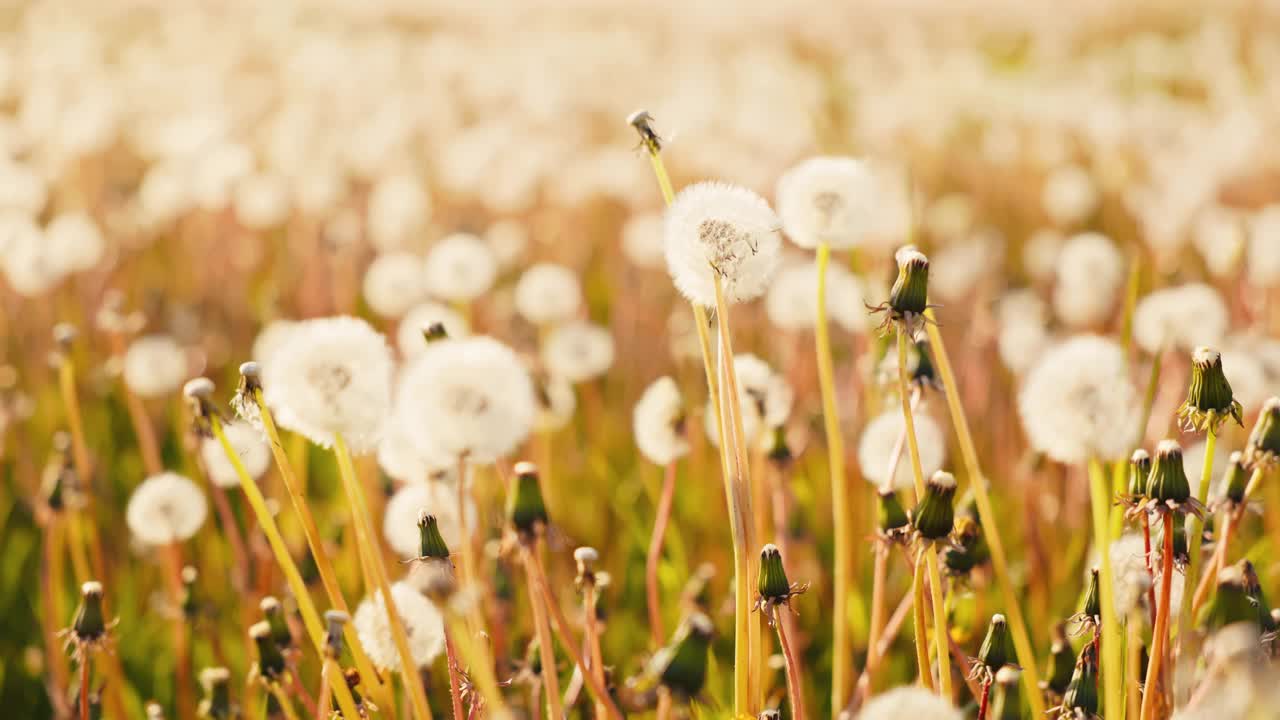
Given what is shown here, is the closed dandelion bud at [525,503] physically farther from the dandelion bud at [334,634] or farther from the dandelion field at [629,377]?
the dandelion bud at [334,634]

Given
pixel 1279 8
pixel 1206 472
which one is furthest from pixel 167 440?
pixel 1279 8

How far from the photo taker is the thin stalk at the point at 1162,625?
3.24 feet

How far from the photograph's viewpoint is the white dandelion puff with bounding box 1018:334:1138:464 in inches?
40.5

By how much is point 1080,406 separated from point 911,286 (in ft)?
0.67

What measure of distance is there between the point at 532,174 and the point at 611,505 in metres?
2.09

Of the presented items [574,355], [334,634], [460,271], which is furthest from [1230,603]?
[574,355]

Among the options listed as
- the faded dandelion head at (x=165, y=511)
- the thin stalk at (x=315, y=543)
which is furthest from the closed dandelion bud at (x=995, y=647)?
the faded dandelion head at (x=165, y=511)

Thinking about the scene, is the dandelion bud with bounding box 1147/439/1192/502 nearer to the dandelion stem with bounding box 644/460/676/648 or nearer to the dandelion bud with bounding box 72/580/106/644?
the dandelion stem with bounding box 644/460/676/648

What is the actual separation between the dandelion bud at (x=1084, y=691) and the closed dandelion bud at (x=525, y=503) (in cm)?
57

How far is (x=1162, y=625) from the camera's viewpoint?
3.35 feet

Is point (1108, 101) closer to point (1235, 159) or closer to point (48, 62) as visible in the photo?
point (1235, 159)

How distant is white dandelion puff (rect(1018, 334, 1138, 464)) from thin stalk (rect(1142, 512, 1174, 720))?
0.09m

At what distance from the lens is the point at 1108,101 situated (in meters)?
5.20

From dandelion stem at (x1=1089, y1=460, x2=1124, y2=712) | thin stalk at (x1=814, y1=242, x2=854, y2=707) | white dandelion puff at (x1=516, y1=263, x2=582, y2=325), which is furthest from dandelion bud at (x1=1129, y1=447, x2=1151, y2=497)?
white dandelion puff at (x1=516, y1=263, x2=582, y2=325)
